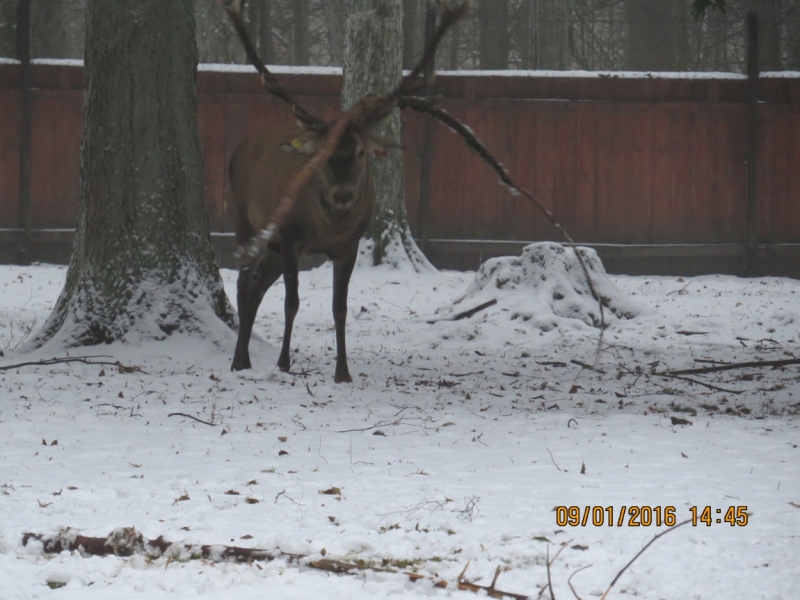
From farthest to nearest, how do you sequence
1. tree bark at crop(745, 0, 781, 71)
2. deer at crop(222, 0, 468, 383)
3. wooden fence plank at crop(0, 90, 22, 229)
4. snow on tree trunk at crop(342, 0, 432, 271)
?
tree bark at crop(745, 0, 781, 71), wooden fence plank at crop(0, 90, 22, 229), snow on tree trunk at crop(342, 0, 432, 271), deer at crop(222, 0, 468, 383)

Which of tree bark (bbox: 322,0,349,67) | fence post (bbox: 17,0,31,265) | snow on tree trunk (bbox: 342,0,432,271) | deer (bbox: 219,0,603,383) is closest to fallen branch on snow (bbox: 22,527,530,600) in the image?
deer (bbox: 219,0,603,383)

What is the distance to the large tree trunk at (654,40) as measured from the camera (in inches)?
912

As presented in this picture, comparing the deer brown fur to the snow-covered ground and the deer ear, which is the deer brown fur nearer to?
the deer ear

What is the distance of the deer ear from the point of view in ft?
18.2

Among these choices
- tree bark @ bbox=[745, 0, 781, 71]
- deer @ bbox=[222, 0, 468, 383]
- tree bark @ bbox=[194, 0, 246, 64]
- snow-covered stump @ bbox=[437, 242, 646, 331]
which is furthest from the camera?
tree bark @ bbox=[194, 0, 246, 64]

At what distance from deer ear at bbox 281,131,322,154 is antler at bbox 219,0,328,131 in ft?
0.17

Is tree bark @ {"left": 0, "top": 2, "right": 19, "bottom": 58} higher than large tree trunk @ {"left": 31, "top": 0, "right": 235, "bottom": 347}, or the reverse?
tree bark @ {"left": 0, "top": 2, "right": 19, "bottom": 58}

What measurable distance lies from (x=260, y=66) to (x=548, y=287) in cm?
427

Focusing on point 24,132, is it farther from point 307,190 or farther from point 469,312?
point 307,190

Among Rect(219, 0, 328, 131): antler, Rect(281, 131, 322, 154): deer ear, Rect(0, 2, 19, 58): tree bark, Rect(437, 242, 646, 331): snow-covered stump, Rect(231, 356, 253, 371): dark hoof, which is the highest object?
Rect(0, 2, 19, 58): tree bark

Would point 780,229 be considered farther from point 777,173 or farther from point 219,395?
point 219,395

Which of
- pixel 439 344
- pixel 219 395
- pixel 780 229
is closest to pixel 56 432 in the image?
pixel 219 395

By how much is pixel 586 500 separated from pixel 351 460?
3.38 feet

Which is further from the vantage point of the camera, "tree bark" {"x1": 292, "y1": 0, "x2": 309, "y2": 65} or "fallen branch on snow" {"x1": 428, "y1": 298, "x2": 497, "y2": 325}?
"tree bark" {"x1": 292, "y1": 0, "x2": 309, "y2": 65}
